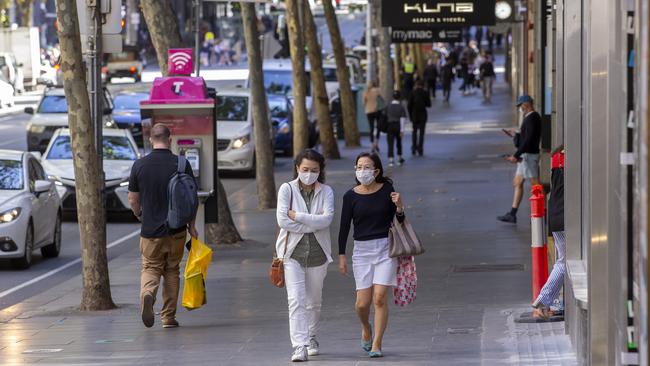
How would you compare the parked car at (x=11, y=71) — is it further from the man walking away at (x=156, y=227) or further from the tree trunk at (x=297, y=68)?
→ the man walking away at (x=156, y=227)

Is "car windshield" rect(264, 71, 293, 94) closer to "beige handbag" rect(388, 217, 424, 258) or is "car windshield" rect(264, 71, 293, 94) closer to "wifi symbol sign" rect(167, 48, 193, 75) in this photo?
"wifi symbol sign" rect(167, 48, 193, 75)

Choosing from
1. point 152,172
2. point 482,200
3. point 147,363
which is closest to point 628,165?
point 147,363

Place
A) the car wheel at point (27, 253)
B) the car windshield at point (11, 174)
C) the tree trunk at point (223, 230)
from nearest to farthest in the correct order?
the car wheel at point (27, 253), the car windshield at point (11, 174), the tree trunk at point (223, 230)

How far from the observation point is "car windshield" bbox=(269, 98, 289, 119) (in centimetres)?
3600

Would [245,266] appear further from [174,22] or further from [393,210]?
[393,210]

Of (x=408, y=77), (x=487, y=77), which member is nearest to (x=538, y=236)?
(x=487, y=77)

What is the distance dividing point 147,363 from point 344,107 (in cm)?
2818

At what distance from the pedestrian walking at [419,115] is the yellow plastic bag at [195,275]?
22.2m

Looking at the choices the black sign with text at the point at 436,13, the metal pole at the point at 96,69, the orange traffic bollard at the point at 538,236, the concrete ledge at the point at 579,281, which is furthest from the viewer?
the black sign with text at the point at 436,13

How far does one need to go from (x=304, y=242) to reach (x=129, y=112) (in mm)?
26341

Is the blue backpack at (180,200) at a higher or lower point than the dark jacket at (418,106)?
higher

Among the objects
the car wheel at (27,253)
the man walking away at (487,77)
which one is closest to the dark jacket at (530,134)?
the car wheel at (27,253)

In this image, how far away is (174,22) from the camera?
1998 centimetres

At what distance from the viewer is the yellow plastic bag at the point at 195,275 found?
41.6ft
